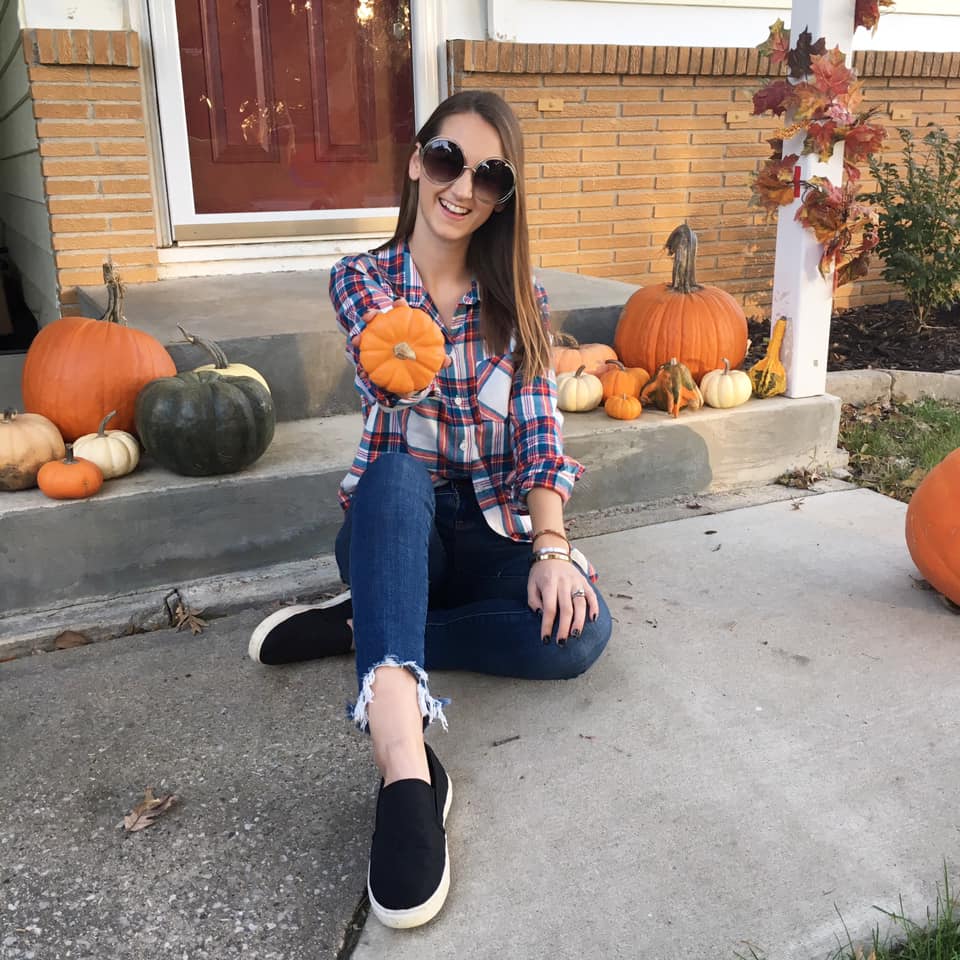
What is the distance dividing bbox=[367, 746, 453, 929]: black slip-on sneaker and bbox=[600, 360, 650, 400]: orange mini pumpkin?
2161mm

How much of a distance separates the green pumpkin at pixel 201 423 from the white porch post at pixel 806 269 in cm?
210

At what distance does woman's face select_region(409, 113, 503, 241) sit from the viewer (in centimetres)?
197

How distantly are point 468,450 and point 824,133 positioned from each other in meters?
2.07

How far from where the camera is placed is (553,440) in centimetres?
210

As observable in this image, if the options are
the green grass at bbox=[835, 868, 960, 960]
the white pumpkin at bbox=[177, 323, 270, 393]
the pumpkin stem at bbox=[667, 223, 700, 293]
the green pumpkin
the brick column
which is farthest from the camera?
the brick column

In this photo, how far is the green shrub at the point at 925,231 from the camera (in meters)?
5.21

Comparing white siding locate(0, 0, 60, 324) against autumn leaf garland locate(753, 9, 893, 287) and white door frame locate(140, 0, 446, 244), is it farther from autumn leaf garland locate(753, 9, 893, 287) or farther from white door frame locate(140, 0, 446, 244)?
autumn leaf garland locate(753, 9, 893, 287)

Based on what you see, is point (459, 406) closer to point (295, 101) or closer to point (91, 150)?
point (91, 150)

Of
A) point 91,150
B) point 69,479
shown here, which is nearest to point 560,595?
point 69,479

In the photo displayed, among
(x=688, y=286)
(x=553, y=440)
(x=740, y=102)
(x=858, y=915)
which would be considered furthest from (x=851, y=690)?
(x=740, y=102)

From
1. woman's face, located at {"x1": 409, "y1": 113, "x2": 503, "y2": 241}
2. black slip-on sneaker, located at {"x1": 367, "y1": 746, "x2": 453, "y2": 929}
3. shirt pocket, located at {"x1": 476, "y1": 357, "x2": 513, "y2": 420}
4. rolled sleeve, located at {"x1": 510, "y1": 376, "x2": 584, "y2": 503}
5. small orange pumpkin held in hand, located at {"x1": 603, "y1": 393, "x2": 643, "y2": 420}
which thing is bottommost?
black slip-on sneaker, located at {"x1": 367, "y1": 746, "x2": 453, "y2": 929}

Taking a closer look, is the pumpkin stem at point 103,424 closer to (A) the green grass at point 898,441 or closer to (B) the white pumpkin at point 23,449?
(B) the white pumpkin at point 23,449

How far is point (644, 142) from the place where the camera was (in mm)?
5258

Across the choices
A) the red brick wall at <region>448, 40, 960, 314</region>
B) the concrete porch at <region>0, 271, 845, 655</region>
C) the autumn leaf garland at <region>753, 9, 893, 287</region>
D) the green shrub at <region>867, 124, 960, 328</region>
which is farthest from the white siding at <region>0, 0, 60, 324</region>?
A: the green shrub at <region>867, 124, 960, 328</region>
